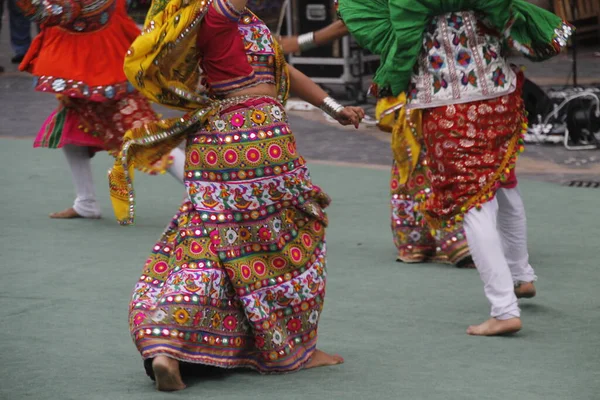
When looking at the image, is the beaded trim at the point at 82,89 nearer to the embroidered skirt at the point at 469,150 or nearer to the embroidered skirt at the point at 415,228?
the embroidered skirt at the point at 415,228

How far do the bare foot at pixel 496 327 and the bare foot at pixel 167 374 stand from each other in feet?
4.01

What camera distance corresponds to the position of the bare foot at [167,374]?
3.80m

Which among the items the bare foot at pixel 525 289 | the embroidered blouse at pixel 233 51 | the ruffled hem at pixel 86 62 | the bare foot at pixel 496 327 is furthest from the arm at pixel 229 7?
the ruffled hem at pixel 86 62

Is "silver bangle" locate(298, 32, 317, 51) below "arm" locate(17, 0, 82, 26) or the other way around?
the other way around

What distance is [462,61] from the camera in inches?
173

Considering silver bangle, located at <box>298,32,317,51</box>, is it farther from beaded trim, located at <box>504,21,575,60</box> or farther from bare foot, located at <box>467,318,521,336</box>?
bare foot, located at <box>467,318,521,336</box>

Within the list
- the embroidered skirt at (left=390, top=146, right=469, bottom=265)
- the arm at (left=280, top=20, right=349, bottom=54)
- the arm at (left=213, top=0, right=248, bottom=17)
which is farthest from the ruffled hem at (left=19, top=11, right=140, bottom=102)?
the arm at (left=213, top=0, right=248, bottom=17)

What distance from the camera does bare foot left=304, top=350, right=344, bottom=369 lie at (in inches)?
163

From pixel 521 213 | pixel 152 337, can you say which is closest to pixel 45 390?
pixel 152 337

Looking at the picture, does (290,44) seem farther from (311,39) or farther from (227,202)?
(227,202)

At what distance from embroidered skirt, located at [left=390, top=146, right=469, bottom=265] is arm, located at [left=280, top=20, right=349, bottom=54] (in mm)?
1166

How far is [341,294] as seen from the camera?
5.18m

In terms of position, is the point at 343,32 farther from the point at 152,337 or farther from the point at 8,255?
the point at 8,255

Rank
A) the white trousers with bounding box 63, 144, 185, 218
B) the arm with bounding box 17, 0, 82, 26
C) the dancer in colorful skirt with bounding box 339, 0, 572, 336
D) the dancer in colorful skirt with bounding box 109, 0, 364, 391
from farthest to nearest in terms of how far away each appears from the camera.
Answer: the white trousers with bounding box 63, 144, 185, 218 < the arm with bounding box 17, 0, 82, 26 < the dancer in colorful skirt with bounding box 339, 0, 572, 336 < the dancer in colorful skirt with bounding box 109, 0, 364, 391
